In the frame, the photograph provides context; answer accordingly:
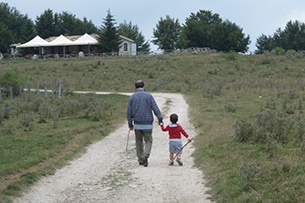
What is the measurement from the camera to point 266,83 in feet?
135

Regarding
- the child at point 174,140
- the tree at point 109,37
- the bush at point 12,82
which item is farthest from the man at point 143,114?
the tree at point 109,37

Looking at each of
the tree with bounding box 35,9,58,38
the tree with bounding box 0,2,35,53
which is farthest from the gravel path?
the tree with bounding box 35,9,58,38

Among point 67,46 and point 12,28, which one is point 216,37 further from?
point 12,28

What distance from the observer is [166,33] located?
336 feet

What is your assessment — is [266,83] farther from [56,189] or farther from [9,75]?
[56,189]

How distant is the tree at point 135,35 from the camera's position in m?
114

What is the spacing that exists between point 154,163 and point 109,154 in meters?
2.15

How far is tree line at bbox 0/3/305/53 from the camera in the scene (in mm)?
87312

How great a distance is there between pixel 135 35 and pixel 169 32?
18066 mm

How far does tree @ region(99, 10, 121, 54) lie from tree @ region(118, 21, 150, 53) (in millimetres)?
27538

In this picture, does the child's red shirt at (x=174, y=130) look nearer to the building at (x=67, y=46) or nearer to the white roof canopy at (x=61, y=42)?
the building at (x=67, y=46)

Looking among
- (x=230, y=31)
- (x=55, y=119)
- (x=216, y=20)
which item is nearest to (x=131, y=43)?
(x=230, y=31)

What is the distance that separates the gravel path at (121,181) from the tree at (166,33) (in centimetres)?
8769

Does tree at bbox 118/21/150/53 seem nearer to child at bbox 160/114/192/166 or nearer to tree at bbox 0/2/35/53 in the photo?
tree at bbox 0/2/35/53
